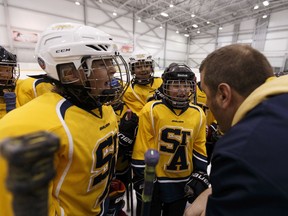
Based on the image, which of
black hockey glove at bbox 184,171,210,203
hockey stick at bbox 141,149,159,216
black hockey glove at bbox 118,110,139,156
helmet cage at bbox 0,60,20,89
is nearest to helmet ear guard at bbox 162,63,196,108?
black hockey glove at bbox 118,110,139,156

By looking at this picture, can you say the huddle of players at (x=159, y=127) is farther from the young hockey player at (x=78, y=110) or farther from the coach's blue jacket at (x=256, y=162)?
the coach's blue jacket at (x=256, y=162)

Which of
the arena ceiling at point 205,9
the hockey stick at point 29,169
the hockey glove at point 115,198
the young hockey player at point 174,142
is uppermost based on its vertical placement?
the arena ceiling at point 205,9

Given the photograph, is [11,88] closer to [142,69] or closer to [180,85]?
[142,69]

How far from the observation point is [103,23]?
11781mm

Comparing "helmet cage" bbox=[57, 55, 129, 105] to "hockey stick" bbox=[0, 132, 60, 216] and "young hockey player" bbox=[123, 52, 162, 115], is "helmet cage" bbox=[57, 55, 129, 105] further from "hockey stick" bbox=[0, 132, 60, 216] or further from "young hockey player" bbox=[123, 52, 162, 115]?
"young hockey player" bbox=[123, 52, 162, 115]

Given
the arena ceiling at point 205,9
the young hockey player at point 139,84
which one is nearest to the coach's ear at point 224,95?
the young hockey player at point 139,84

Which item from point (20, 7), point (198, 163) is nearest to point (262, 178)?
point (198, 163)

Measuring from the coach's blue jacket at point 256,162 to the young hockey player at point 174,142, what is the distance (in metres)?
1.07

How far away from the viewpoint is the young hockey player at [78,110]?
2.97 feet

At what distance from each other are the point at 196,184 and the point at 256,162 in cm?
127

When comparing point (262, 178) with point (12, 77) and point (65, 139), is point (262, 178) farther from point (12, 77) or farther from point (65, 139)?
point (12, 77)

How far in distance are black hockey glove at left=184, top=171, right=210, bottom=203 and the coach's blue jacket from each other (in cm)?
110

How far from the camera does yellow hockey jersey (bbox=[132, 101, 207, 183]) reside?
66.1 inches

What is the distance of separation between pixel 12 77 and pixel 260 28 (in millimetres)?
15902
